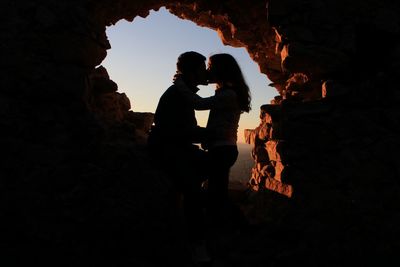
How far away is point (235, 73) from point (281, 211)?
160 centimetres

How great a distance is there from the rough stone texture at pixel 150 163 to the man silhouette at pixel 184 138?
1.05 ft

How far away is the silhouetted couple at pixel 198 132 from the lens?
3709 mm

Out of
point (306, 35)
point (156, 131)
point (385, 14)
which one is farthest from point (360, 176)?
point (156, 131)

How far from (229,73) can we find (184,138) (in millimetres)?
853

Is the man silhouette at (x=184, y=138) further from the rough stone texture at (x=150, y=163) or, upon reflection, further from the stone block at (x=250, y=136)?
the stone block at (x=250, y=136)

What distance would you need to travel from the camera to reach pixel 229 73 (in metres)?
3.93

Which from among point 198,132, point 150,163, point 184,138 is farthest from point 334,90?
point 150,163

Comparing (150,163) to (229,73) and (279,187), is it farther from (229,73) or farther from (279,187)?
(279,187)

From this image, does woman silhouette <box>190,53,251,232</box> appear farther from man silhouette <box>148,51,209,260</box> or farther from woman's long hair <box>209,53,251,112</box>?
man silhouette <box>148,51,209,260</box>

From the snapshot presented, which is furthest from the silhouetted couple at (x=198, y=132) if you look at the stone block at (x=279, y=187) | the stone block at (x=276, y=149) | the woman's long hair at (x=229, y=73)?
the stone block at (x=279, y=187)

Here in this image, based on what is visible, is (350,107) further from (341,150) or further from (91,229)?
(91,229)

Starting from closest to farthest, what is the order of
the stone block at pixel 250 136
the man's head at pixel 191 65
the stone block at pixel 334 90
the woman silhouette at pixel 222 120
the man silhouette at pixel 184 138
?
the man silhouette at pixel 184 138
the woman silhouette at pixel 222 120
the man's head at pixel 191 65
the stone block at pixel 334 90
the stone block at pixel 250 136

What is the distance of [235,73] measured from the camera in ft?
12.9

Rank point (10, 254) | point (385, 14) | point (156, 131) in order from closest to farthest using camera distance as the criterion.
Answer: point (10, 254) → point (156, 131) → point (385, 14)
